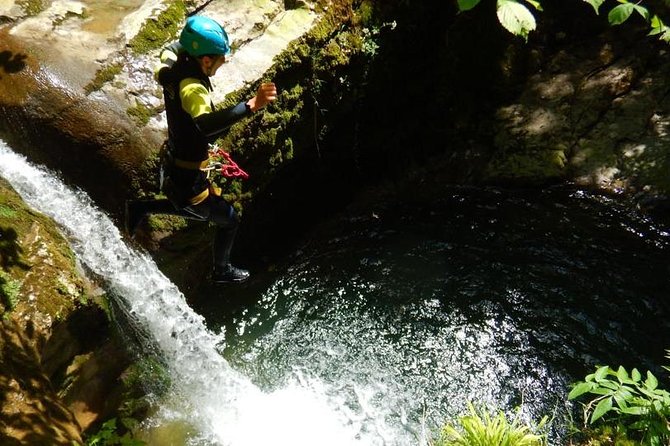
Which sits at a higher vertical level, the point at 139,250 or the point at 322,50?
the point at 322,50

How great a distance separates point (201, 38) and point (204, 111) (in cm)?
51

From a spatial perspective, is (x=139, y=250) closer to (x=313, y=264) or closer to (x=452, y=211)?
(x=313, y=264)

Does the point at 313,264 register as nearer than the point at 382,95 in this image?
Yes

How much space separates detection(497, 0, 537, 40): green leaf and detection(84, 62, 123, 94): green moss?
4403 millimetres

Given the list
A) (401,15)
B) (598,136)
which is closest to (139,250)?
(401,15)

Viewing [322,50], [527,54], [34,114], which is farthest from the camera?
[527,54]

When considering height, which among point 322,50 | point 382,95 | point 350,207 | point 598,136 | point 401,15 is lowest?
point 350,207

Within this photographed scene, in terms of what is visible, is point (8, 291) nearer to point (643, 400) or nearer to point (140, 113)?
point (140, 113)

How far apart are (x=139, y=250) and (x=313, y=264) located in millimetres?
2592

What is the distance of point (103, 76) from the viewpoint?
5.11 meters

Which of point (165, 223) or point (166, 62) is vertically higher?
point (166, 62)

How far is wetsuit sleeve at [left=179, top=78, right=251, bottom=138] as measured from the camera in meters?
3.46

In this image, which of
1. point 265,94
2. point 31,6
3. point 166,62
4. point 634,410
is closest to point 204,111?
point 265,94

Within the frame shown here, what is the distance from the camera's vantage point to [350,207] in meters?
8.06
